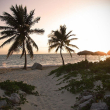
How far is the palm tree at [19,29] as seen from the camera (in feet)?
45.1

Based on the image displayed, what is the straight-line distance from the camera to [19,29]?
14.2m

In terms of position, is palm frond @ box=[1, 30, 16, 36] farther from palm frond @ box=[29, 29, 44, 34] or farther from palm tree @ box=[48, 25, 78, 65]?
palm tree @ box=[48, 25, 78, 65]

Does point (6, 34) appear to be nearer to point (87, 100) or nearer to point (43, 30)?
point (43, 30)

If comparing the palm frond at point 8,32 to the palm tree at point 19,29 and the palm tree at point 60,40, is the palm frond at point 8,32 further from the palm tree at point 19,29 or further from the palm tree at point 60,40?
the palm tree at point 60,40

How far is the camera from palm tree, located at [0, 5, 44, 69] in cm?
1373

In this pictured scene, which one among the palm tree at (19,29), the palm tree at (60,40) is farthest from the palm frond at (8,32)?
the palm tree at (60,40)

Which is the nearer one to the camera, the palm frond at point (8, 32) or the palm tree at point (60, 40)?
the palm frond at point (8, 32)

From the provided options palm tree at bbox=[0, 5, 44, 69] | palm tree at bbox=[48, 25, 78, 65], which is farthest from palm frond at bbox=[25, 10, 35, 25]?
palm tree at bbox=[48, 25, 78, 65]

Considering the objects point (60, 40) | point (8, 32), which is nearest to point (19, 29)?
point (8, 32)

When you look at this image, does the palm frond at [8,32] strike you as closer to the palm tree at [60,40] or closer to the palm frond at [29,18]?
the palm frond at [29,18]

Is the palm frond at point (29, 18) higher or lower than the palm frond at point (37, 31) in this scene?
higher

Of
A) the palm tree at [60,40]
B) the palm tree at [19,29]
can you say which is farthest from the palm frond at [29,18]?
the palm tree at [60,40]

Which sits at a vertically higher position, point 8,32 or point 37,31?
point 37,31

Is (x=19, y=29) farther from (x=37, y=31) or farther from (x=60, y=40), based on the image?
(x=60, y=40)
